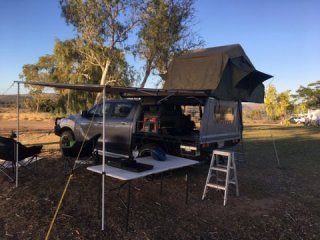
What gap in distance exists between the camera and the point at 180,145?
655 centimetres

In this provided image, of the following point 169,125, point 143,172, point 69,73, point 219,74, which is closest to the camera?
point 143,172

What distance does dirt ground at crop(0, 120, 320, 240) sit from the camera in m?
4.23

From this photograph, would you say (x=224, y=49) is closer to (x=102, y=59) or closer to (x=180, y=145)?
(x=180, y=145)

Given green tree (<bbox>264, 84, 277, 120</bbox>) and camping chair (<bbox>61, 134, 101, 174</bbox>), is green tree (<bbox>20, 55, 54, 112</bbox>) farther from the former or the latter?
camping chair (<bbox>61, 134, 101, 174</bbox>)

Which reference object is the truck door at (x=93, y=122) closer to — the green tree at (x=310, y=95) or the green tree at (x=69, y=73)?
the green tree at (x=69, y=73)

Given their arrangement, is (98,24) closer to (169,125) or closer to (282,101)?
(169,125)

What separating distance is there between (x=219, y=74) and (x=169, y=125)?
1.70 metres

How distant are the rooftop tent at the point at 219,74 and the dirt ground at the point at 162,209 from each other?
211 cm

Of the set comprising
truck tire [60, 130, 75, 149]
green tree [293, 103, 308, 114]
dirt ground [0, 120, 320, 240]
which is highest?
green tree [293, 103, 308, 114]

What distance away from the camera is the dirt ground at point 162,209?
13.9 feet

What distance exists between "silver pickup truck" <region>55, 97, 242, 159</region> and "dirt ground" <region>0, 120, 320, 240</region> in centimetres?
85

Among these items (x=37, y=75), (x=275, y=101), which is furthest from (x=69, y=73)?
(x=275, y=101)

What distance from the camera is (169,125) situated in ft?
25.0

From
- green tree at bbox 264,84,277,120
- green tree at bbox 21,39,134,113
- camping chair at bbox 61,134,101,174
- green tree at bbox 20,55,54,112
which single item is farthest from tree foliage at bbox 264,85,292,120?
camping chair at bbox 61,134,101,174
